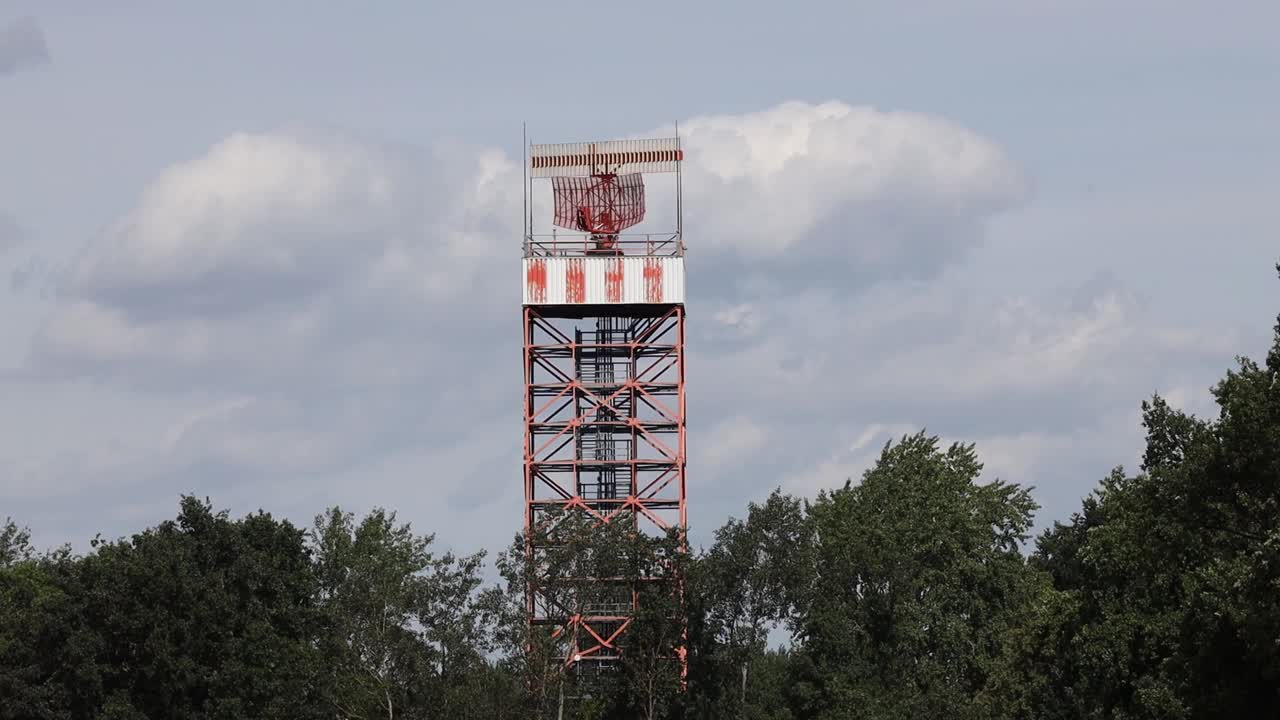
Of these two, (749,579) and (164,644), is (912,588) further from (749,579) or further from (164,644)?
(164,644)

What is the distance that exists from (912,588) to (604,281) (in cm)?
2362

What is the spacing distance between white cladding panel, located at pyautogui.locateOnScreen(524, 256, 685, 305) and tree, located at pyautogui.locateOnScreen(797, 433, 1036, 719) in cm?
1564

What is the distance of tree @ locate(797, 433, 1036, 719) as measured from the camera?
4596 inches

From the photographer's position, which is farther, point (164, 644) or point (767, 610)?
point (767, 610)

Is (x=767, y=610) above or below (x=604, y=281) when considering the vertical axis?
below

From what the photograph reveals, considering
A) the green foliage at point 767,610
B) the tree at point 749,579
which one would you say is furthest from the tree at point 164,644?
the tree at point 749,579

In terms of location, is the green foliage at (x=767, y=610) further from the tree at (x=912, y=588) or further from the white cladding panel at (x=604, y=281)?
the white cladding panel at (x=604, y=281)

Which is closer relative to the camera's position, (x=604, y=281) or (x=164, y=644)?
(x=164, y=644)

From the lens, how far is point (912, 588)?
12362 centimetres

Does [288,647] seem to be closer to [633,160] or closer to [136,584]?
[136,584]

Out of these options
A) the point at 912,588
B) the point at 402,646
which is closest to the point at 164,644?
the point at 402,646

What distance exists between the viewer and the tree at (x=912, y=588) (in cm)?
11675

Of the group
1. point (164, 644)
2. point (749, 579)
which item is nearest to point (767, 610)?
point (749, 579)

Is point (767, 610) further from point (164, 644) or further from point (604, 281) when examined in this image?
point (164, 644)
